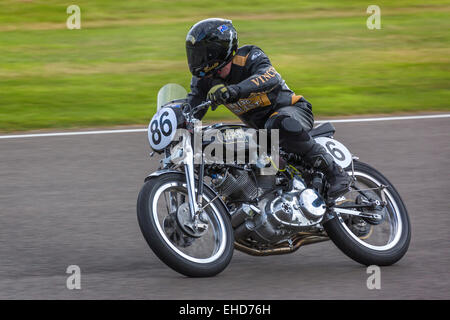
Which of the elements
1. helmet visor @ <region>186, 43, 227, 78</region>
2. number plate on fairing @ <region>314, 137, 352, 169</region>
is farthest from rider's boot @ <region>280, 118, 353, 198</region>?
helmet visor @ <region>186, 43, 227, 78</region>

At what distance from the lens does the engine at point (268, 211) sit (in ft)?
18.5

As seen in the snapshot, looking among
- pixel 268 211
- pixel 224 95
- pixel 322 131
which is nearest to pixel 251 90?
pixel 224 95

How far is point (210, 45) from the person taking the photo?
18.2ft

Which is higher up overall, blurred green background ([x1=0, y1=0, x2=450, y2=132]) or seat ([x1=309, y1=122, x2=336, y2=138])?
blurred green background ([x1=0, y1=0, x2=450, y2=132])

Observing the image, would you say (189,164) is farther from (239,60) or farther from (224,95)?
(239,60)

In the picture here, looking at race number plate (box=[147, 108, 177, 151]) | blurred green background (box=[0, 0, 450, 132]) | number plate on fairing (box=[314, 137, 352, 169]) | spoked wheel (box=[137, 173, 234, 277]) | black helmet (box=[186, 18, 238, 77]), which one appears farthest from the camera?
blurred green background (box=[0, 0, 450, 132])

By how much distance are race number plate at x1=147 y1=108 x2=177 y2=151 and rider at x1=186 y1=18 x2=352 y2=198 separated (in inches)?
10.8

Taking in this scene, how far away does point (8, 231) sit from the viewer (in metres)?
6.81

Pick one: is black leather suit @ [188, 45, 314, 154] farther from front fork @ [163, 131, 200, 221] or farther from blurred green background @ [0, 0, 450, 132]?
blurred green background @ [0, 0, 450, 132]

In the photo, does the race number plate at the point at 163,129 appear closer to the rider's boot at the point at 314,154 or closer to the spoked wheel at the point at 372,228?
the rider's boot at the point at 314,154

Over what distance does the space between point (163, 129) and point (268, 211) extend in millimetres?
873

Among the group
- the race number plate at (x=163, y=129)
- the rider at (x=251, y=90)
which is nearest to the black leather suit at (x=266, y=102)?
the rider at (x=251, y=90)

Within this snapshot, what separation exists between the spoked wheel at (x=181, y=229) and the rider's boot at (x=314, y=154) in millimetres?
632

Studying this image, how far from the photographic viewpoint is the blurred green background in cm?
1165
